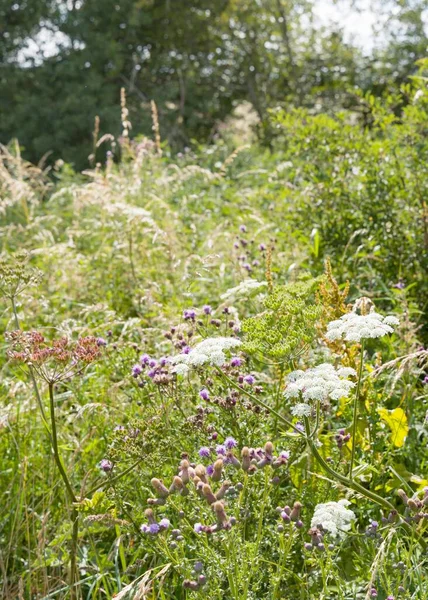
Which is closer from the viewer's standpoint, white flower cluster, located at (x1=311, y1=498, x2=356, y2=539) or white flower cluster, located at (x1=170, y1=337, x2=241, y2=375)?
white flower cluster, located at (x1=311, y1=498, x2=356, y2=539)

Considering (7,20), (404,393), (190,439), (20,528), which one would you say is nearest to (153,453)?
(190,439)

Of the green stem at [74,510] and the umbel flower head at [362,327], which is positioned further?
the green stem at [74,510]

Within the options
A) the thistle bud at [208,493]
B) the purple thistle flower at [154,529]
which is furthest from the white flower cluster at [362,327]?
the purple thistle flower at [154,529]

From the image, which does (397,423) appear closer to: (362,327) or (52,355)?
(362,327)

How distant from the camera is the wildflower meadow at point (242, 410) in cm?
189

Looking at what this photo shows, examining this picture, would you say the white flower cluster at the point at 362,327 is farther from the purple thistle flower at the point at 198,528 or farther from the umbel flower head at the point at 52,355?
the umbel flower head at the point at 52,355

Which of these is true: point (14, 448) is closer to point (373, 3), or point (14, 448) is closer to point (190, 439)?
point (190, 439)

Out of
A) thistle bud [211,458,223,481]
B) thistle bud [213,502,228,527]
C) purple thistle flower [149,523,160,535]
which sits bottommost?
purple thistle flower [149,523,160,535]

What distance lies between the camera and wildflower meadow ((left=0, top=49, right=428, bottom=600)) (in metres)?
1.89

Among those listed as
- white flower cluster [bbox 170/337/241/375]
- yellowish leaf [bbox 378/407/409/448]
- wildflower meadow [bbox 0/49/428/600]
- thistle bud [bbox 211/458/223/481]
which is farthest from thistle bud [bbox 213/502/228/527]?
yellowish leaf [bbox 378/407/409/448]

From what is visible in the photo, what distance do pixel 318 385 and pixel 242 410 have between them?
1.74ft

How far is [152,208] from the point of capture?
552cm

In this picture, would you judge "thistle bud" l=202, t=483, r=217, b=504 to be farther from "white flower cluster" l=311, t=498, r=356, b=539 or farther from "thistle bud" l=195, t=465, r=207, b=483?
"white flower cluster" l=311, t=498, r=356, b=539

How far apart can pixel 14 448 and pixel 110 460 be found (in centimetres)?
94
